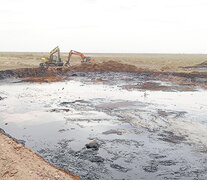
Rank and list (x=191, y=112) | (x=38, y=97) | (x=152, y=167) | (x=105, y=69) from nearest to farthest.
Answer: (x=152, y=167) < (x=191, y=112) < (x=38, y=97) < (x=105, y=69)

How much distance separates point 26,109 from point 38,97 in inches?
139

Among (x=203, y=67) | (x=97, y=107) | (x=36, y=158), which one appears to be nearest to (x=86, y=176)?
(x=36, y=158)

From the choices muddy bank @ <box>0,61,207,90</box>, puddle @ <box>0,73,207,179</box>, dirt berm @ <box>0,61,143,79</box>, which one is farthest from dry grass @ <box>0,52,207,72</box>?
puddle @ <box>0,73,207,179</box>

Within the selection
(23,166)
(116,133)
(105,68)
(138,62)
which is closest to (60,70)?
(105,68)

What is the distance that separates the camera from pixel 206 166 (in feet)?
21.4

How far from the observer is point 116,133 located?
29.8 ft

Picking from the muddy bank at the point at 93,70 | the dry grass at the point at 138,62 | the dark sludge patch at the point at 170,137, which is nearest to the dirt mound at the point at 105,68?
the muddy bank at the point at 93,70

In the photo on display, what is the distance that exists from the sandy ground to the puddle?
0.73 metres

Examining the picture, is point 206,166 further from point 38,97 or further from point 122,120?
point 38,97

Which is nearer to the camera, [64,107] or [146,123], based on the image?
[146,123]

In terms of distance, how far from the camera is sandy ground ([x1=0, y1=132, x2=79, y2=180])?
5191 millimetres

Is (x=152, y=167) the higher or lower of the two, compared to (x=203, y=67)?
lower

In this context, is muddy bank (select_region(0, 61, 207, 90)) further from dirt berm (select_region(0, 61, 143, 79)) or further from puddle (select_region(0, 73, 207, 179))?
puddle (select_region(0, 73, 207, 179))

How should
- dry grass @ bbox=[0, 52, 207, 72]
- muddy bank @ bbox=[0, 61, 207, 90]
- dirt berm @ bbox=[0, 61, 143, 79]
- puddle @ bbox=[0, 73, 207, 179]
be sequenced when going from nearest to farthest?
puddle @ bbox=[0, 73, 207, 179], muddy bank @ bbox=[0, 61, 207, 90], dirt berm @ bbox=[0, 61, 143, 79], dry grass @ bbox=[0, 52, 207, 72]
